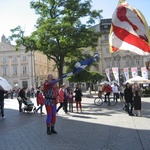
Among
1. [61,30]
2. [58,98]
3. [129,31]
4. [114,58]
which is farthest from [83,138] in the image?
[114,58]

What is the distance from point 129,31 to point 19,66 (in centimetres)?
7834

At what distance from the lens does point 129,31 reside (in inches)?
288

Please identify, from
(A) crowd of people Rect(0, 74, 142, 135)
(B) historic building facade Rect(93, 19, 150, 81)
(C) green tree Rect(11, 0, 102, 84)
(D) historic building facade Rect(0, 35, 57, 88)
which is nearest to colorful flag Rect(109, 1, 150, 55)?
(A) crowd of people Rect(0, 74, 142, 135)

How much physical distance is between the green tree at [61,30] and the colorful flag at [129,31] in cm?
1887

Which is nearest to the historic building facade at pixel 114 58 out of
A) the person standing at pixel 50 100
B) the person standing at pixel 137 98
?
Result: the person standing at pixel 137 98

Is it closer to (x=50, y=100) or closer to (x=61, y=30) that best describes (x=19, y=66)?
(x=61, y=30)

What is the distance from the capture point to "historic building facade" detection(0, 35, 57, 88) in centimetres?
8156

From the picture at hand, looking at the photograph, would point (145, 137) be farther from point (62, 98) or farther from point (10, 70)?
point (10, 70)

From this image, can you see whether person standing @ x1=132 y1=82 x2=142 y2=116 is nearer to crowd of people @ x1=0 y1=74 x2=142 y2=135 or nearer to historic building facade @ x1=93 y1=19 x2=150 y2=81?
crowd of people @ x1=0 y1=74 x2=142 y2=135

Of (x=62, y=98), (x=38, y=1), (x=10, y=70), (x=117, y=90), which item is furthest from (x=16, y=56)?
(x=62, y=98)

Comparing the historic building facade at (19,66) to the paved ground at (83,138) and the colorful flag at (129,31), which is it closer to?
the paved ground at (83,138)

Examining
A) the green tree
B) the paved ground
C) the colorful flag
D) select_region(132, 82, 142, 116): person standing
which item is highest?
the green tree

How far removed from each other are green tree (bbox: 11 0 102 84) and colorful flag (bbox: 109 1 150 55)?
1887cm

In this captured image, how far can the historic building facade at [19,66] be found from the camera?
268 feet
